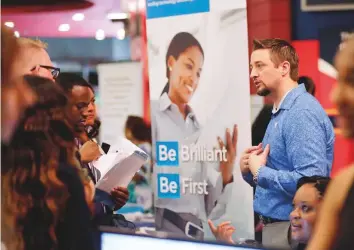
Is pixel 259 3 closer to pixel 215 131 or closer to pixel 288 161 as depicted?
pixel 215 131

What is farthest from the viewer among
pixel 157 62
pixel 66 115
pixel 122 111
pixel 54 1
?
pixel 122 111

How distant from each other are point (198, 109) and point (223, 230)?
56 centimetres

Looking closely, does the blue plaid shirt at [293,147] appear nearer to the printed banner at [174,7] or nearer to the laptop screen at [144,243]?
the printed banner at [174,7]

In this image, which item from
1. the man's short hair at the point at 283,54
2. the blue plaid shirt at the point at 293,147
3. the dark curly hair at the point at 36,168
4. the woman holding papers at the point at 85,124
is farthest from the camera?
the woman holding papers at the point at 85,124

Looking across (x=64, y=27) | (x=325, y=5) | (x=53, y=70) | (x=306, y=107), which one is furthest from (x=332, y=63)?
(x=64, y=27)

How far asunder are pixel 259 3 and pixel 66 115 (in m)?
1.11

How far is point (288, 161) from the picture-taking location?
2955mm

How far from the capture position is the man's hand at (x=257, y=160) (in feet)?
10.0

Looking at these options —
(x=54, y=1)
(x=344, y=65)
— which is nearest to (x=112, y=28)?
(x=54, y=1)

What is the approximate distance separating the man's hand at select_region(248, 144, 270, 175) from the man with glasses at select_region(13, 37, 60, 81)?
0.88m

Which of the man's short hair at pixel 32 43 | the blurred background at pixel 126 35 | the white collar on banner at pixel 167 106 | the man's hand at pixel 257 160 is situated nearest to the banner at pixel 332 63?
the blurred background at pixel 126 35

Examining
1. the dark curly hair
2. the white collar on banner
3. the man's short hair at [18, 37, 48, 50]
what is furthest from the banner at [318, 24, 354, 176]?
the man's short hair at [18, 37, 48, 50]

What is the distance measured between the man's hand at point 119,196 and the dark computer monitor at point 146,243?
4.39 ft

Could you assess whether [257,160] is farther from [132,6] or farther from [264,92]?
[132,6]
